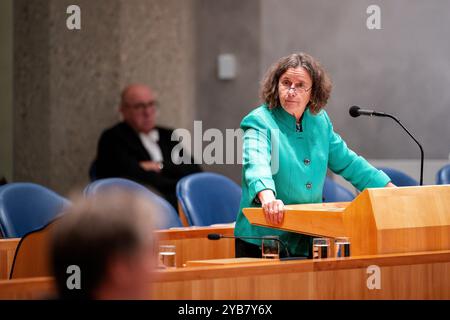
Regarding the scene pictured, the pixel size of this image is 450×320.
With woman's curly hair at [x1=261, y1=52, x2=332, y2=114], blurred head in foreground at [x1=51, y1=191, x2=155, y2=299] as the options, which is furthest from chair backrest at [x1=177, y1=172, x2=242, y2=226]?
blurred head in foreground at [x1=51, y1=191, x2=155, y2=299]

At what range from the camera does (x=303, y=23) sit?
23.2ft

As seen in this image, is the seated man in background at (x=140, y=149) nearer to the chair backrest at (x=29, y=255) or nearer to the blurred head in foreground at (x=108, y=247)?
the chair backrest at (x=29, y=255)

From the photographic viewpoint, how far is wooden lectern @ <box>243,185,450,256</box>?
120 inches

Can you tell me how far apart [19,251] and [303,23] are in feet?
14.5

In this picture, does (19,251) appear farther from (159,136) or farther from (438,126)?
(438,126)

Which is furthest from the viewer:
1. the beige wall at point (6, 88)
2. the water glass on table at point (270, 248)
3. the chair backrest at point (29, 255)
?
the beige wall at point (6, 88)

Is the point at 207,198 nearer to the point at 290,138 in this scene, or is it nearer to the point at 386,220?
the point at 290,138

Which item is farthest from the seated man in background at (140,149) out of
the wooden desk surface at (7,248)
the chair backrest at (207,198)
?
the wooden desk surface at (7,248)

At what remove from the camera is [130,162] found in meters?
6.24

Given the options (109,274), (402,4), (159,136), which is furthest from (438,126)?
(109,274)

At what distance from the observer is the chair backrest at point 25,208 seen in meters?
3.72

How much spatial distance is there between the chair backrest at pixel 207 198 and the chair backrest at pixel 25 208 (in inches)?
28.8

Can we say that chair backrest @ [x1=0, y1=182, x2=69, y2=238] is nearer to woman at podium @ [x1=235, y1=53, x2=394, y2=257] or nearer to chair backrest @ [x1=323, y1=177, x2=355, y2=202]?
woman at podium @ [x1=235, y1=53, x2=394, y2=257]

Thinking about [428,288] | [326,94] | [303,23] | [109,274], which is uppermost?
[303,23]
